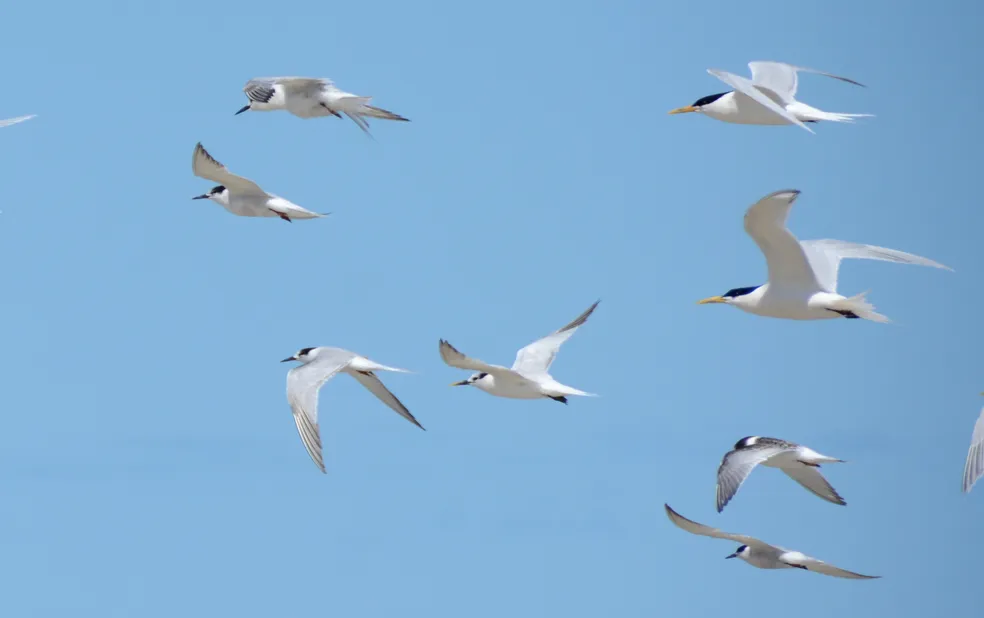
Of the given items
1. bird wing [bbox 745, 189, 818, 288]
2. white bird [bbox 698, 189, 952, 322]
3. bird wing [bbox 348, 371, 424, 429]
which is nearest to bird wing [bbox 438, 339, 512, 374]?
bird wing [bbox 348, 371, 424, 429]

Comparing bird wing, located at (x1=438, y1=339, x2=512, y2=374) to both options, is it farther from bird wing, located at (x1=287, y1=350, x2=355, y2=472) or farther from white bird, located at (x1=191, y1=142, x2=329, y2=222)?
white bird, located at (x1=191, y1=142, x2=329, y2=222)

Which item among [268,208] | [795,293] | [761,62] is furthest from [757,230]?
[268,208]

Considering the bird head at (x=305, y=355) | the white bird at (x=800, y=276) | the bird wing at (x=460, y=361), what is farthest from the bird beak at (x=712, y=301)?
the bird head at (x=305, y=355)

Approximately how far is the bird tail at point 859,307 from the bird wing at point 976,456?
Answer: 7.57ft

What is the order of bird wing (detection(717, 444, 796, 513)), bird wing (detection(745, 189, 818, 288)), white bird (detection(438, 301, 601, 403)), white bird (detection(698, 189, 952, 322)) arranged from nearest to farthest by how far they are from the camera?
1. bird wing (detection(745, 189, 818, 288))
2. bird wing (detection(717, 444, 796, 513))
3. white bird (detection(698, 189, 952, 322))
4. white bird (detection(438, 301, 601, 403))

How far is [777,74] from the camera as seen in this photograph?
2234cm

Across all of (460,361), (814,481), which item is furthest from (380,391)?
(814,481)

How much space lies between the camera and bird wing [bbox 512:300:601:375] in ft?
69.8

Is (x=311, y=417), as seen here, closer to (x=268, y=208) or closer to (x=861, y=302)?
(x=268, y=208)

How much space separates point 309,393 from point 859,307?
607cm

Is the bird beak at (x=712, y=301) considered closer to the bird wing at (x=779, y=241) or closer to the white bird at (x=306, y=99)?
the bird wing at (x=779, y=241)

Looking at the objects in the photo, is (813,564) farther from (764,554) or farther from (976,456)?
(976,456)

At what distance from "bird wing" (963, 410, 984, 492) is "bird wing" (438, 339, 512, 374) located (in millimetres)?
5171

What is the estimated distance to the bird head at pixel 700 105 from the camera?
21.5m
